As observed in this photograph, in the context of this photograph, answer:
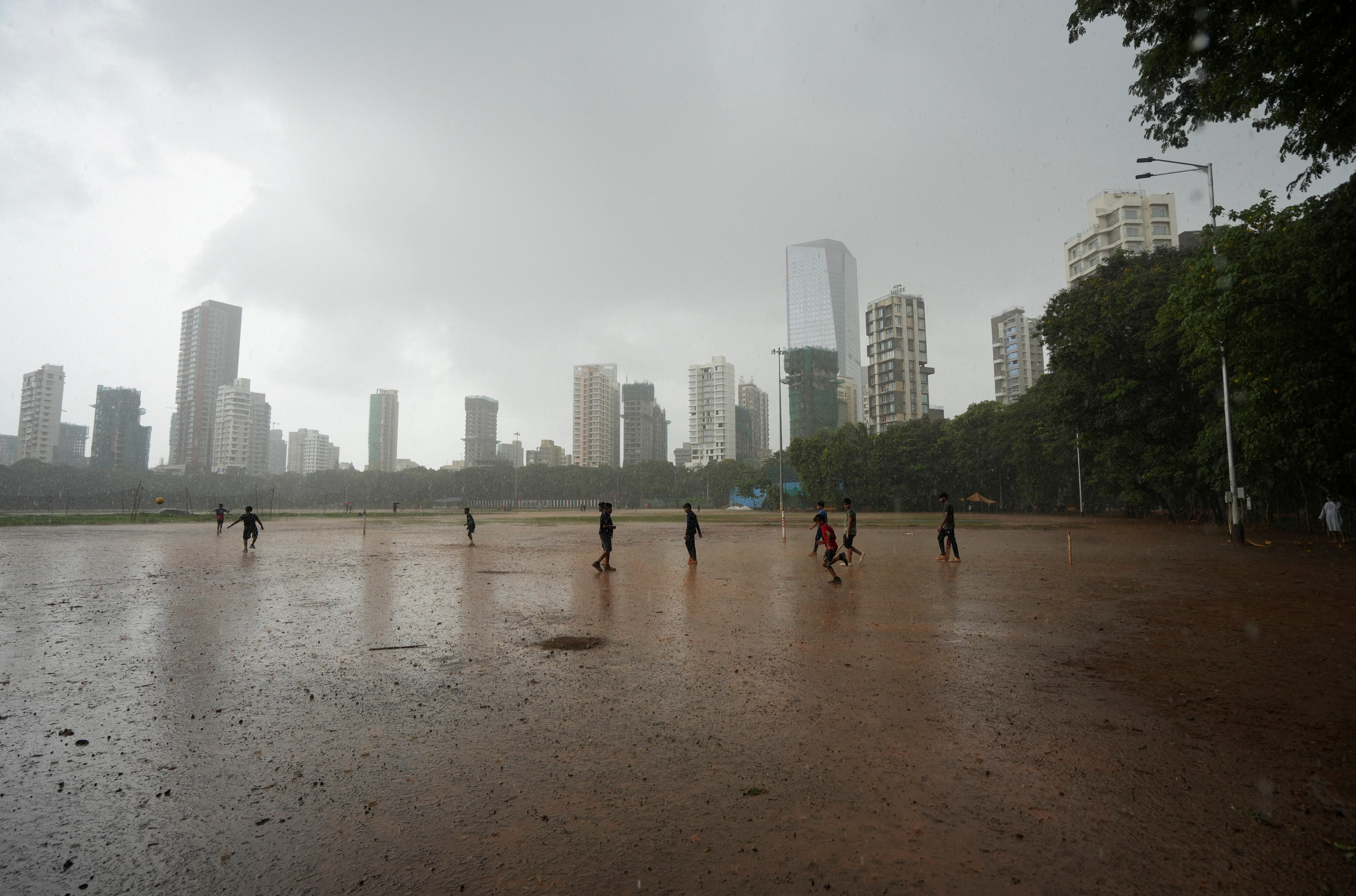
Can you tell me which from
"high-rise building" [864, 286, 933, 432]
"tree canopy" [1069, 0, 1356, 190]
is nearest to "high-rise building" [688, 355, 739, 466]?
"high-rise building" [864, 286, 933, 432]

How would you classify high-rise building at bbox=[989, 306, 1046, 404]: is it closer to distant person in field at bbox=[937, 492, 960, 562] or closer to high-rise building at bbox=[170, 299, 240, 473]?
distant person in field at bbox=[937, 492, 960, 562]

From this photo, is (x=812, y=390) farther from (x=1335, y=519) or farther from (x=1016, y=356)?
(x=1335, y=519)

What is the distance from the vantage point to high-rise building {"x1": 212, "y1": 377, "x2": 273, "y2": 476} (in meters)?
158

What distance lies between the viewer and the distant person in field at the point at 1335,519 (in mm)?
21953

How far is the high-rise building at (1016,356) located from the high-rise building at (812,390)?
3157cm

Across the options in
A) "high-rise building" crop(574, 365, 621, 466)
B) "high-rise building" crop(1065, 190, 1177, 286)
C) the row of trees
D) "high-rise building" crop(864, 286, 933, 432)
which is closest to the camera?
the row of trees

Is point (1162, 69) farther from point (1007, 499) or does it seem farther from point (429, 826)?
point (1007, 499)

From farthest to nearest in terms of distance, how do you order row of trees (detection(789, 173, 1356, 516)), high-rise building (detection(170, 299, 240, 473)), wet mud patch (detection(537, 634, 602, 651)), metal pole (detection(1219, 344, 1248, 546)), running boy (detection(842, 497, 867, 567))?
1. high-rise building (detection(170, 299, 240, 473))
2. metal pole (detection(1219, 344, 1248, 546))
3. row of trees (detection(789, 173, 1356, 516))
4. running boy (detection(842, 497, 867, 567))
5. wet mud patch (detection(537, 634, 602, 651))

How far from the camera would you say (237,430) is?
158m

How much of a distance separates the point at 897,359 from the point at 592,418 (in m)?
82.7

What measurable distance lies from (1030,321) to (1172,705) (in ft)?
414

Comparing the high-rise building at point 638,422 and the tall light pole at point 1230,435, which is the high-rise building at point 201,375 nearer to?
the high-rise building at point 638,422

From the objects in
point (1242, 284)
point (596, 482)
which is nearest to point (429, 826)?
point (1242, 284)

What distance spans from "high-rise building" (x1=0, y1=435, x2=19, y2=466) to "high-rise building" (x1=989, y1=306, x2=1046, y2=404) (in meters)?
213
